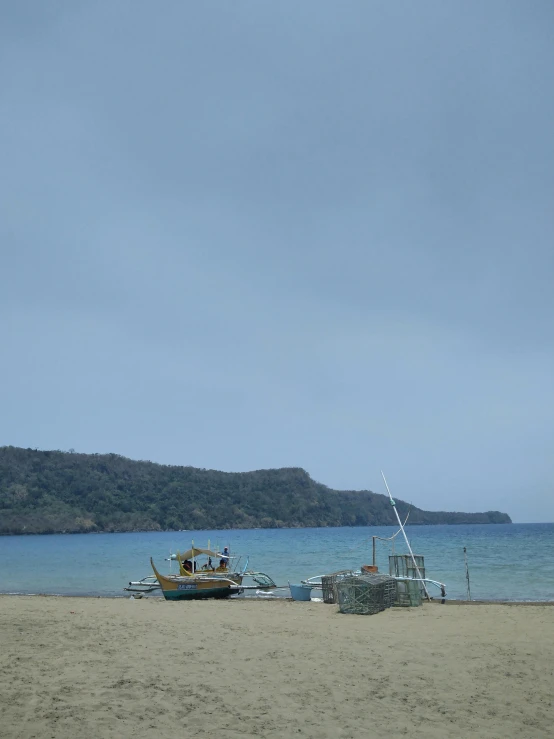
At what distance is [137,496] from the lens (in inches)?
4830

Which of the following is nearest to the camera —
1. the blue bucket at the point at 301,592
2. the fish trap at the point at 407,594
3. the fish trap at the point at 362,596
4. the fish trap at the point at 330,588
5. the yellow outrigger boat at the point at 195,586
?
the fish trap at the point at 362,596

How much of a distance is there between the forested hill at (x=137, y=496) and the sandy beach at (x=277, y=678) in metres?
105

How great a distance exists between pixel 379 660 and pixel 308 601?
10645 mm

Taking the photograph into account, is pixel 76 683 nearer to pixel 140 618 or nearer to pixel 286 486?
pixel 140 618

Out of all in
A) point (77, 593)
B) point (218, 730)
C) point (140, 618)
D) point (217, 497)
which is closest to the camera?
point (218, 730)

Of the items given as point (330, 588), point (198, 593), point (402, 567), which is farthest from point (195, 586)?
point (402, 567)

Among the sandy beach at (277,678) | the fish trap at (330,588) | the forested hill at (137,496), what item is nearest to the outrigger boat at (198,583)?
the fish trap at (330,588)

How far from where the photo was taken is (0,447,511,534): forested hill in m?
113

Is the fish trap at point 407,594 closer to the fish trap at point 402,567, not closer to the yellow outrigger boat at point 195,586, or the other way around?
the fish trap at point 402,567

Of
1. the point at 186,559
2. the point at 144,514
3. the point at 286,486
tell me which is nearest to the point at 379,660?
the point at 186,559

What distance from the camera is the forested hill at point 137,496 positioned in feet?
370

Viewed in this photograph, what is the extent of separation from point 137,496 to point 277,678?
119 meters

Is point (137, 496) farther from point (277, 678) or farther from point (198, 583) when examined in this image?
point (277, 678)

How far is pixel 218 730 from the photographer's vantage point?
6.54m
